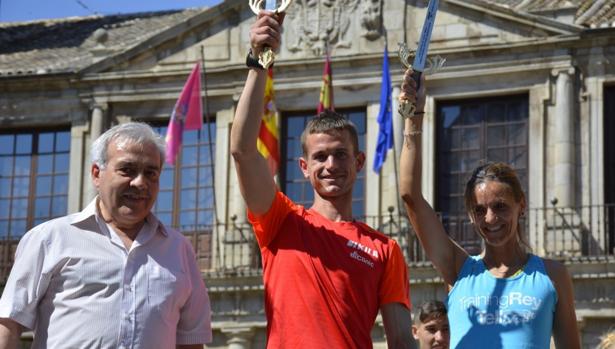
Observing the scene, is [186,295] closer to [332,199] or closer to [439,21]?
[332,199]

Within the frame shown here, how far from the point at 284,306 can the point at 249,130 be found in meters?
0.75

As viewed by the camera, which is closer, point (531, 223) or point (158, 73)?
point (531, 223)

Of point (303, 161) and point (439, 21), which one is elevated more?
point (439, 21)

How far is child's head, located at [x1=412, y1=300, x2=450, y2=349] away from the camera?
8798 mm

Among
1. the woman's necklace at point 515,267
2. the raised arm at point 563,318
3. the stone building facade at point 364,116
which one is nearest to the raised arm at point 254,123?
the woman's necklace at point 515,267

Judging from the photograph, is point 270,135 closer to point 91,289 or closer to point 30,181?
point 30,181

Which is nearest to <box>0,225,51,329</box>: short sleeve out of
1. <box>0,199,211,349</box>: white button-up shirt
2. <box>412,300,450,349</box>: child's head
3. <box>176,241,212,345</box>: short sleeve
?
<box>0,199,211,349</box>: white button-up shirt

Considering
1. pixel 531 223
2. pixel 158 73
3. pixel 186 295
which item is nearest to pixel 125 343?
pixel 186 295

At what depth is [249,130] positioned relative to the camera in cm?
662

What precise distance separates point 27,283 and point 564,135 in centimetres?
1593

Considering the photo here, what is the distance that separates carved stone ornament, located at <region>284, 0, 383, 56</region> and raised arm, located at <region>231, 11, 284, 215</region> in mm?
16260

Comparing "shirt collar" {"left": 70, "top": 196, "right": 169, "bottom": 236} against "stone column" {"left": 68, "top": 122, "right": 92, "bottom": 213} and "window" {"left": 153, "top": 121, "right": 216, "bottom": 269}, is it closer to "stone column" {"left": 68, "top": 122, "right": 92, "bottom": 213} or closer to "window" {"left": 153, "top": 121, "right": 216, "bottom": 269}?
"window" {"left": 153, "top": 121, "right": 216, "bottom": 269}

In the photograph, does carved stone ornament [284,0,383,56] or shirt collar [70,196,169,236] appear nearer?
shirt collar [70,196,169,236]

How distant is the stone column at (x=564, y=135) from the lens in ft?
71.0
